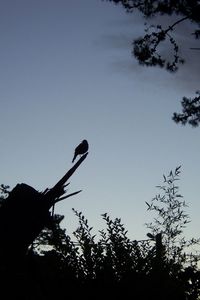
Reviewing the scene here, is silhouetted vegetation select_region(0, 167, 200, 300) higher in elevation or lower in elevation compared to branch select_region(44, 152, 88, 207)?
lower

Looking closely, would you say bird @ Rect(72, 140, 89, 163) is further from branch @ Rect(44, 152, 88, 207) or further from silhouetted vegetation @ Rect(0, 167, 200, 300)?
silhouetted vegetation @ Rect(0, 167, 200, 300)

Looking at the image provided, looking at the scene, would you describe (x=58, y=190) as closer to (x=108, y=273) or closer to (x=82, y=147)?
(x=82, y=147)

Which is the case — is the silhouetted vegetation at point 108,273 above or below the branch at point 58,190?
below

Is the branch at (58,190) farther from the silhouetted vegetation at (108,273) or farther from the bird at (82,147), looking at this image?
the silhouetted vegetation at (108,273)

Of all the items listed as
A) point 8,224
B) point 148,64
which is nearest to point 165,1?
point 148,64

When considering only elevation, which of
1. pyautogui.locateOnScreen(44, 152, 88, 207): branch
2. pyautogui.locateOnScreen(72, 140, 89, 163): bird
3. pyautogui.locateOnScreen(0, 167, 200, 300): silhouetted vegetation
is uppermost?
pyautogui.locateOnScreen(72, 140, 89, 163): bird

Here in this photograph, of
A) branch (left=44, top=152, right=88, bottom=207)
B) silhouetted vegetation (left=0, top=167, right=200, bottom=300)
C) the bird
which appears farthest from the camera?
the bird

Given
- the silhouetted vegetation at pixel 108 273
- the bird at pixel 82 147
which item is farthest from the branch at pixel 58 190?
the silhouetted vegetation at pixel 108 273

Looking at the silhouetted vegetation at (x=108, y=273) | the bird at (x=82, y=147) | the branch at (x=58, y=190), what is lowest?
the silhouetted vegetation at (x=108, y=273)

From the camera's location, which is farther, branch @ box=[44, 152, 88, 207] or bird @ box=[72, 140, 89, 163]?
bird @ box=[72, 140, 89, 163]

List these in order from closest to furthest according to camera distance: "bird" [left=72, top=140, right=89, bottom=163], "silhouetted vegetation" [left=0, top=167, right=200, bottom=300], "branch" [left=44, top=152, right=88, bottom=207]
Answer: "silhouetted vegetation" [left=0, top=167, right=200, bottom=300] < "branch" [left=44, top=152, right=88, bottom=207] < "bird" [left=72, top=140, right=89, bottom=163]

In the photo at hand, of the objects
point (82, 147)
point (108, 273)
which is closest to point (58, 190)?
point (82, 147)

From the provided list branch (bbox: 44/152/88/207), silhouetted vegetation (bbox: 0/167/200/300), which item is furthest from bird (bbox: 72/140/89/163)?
silhouetted vegetation (bbox: 0/167/200/300)

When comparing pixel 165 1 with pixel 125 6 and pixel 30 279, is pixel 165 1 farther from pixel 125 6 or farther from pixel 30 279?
pixel 30 279
